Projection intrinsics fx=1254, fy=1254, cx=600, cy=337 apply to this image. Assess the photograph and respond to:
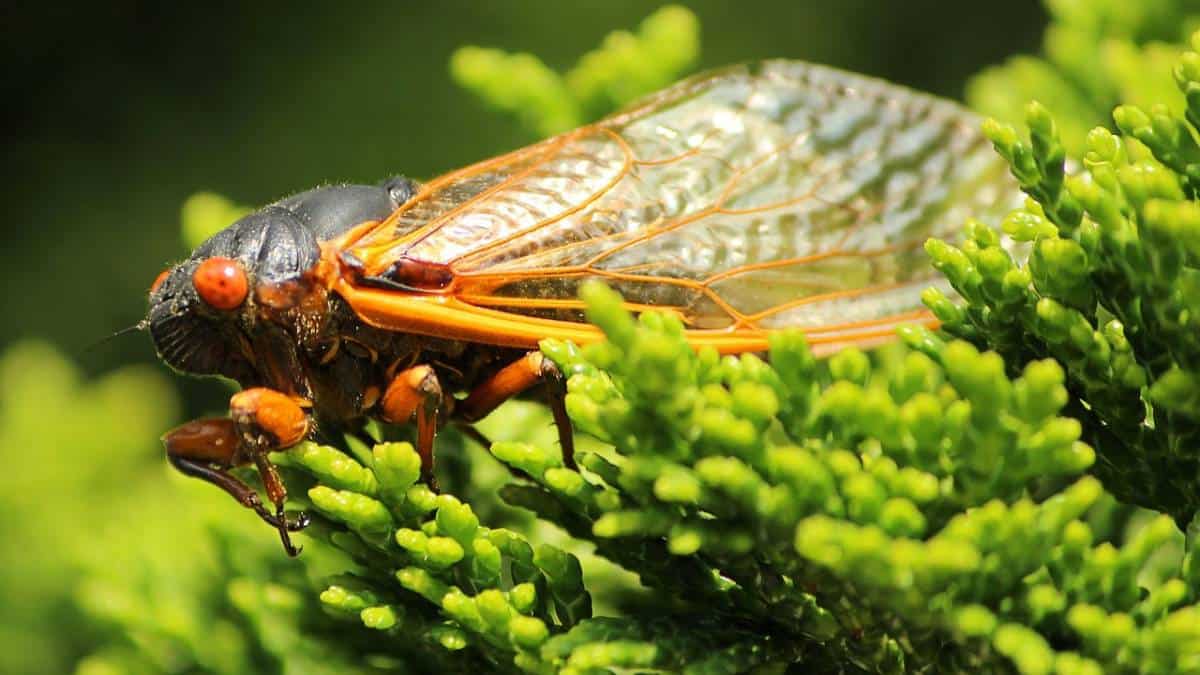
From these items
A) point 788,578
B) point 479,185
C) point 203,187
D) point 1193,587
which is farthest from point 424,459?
point 203,187

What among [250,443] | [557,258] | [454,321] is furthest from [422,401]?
[557,258]

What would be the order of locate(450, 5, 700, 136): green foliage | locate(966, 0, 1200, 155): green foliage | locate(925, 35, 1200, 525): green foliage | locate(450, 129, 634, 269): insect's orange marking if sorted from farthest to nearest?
locate(450, 5, 700, 136): green foliage
locate(966, 0, 1200, 155): green foliage
locate(450, 129, 634, 269): insect's orange marking
locate(925, 35, 1200, 525): green foliage

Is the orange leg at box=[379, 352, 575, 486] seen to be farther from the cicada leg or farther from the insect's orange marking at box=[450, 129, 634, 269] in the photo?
the insect's orange marking at box=[450, 129, 634, 269]

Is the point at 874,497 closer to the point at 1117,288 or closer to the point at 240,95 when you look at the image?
the point at 1117,288

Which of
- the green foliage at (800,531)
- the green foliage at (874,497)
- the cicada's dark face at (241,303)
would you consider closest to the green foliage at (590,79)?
the cicada's dark face at (241,303)

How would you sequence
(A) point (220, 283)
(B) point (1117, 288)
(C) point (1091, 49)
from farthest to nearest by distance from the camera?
1. (C) point (1091, 49)
2. (A) point (220, 283)
3. (B) point (1117, 288)

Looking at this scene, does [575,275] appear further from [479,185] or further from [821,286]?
[821,286]

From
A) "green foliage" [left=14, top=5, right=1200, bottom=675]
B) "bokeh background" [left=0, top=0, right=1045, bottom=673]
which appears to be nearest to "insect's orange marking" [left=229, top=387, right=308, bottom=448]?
"green foliage" [left=14, top=5, right=1200, bottom=675]
